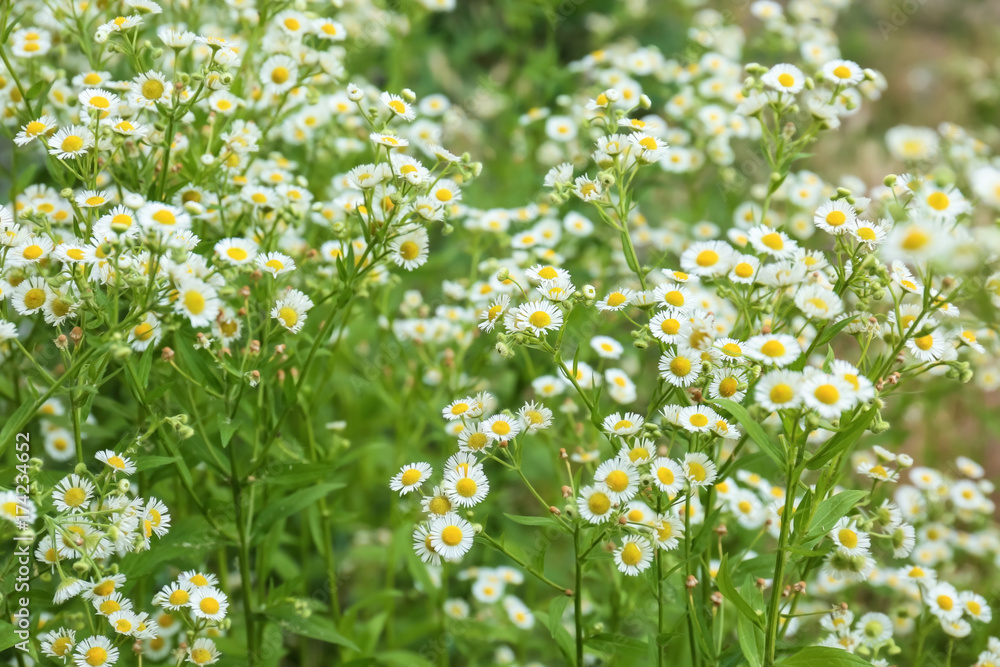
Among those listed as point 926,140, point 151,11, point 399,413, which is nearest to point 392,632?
point 399,413

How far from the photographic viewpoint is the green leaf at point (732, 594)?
5.18 ft

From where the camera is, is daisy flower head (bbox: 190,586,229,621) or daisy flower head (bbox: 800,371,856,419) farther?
daisy flower head (bbox: 190,586,229,621)

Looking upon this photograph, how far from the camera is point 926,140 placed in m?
3.93

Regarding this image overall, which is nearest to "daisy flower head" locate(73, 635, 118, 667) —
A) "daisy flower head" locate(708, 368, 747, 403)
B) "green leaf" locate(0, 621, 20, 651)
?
"green leaf" locate(0, 621, 20, 651)

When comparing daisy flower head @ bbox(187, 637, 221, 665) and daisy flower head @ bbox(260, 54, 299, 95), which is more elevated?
daisy flower head @ bbox(260, 54, 299, 95)

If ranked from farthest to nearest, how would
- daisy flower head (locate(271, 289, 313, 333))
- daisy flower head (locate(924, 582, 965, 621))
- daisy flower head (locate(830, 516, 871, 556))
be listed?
daisy flower head (locate(924, 582, 965, 621)), daisy flower head (locate(271, 289, 313, 333)), daisy flower head (locate(830, 516, 871, 556))

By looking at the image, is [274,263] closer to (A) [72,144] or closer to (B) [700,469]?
(A) [72,144]

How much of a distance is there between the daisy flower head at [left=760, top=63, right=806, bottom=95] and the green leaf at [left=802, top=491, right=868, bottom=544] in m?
0.97

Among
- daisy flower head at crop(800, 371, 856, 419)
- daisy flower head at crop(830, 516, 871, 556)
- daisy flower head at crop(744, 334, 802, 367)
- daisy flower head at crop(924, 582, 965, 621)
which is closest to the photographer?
daisy flower head at crop(800, 371, 856, 419)

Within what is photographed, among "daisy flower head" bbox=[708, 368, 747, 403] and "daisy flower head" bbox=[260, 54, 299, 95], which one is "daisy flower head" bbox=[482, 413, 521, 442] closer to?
"daisy flower head" bbox=[708, 368, 747, 403]

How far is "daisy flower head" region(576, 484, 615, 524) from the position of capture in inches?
62.1

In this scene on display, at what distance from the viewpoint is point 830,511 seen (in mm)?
1701

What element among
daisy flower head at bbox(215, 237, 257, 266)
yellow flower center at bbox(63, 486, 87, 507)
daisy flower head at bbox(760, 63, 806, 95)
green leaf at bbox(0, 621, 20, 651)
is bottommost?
green leaf at bbox(0, 621, 20, 651)

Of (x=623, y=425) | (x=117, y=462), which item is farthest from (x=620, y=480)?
(x=117, y=462)
